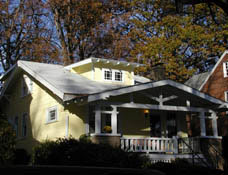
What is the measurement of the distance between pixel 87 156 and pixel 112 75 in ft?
A: 30.9

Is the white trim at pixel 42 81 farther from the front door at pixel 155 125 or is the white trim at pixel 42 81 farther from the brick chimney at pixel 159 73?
the front door at pixel 155 125

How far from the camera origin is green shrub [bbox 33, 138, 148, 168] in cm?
1173

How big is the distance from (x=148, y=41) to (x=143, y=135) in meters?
13.0

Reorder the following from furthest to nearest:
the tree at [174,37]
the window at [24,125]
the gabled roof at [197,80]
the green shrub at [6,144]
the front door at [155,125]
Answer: the tree at [174,37] < the gabled roof at [197,80] < the window at [24,125] < the front door at [155,125] < the green shrub at [6,144]

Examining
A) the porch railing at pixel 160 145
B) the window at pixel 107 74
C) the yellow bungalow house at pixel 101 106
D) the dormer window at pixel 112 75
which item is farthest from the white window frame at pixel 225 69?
the window at pixel 107 74

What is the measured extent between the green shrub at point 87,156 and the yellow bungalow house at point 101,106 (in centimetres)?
196

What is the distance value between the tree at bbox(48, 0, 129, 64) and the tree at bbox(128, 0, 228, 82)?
1.77 m

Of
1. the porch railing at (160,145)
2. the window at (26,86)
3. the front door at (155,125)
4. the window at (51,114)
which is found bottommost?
the porch railing at (160,145)

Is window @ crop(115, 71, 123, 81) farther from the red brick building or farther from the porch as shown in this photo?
the red brick building

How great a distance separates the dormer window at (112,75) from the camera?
68.8 ft

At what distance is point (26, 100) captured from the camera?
2042 cm

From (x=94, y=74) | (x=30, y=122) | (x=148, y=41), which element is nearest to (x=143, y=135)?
(x=94, y=74)

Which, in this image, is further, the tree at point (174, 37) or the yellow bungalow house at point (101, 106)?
the tree at point (174, 37)

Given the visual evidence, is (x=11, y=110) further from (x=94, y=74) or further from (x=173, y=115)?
(x=173, y=115)
